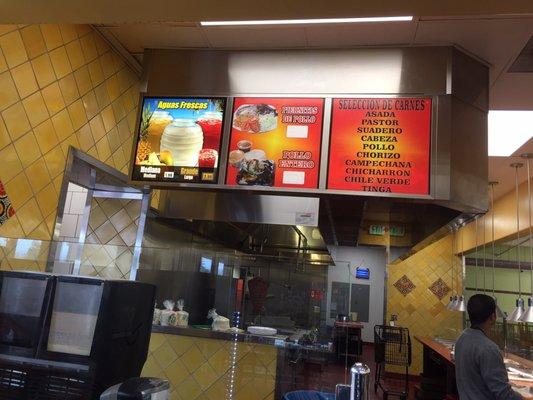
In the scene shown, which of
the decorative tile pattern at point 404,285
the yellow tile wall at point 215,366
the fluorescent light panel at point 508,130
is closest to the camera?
the yellow tile wall at point 215,366

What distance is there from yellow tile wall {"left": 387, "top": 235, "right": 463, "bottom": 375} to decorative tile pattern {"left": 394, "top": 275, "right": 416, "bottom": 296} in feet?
0.19

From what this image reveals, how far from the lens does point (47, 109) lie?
2.51 meters

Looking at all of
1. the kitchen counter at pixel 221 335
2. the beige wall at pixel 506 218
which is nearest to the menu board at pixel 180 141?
the kitchen counter at pixel 221 335

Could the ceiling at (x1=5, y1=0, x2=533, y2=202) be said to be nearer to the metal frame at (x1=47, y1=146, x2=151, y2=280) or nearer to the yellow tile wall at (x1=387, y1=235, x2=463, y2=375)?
the metal frame at (x1=47, y1=146, x2=151, y2=280)

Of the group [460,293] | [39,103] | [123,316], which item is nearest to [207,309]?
[123,316]

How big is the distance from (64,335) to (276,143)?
155cm

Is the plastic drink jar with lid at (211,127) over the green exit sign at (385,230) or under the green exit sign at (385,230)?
over

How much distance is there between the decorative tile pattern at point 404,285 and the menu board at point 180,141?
7.81 m

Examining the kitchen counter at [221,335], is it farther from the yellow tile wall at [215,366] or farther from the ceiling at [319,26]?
the ceiling at [319,26]

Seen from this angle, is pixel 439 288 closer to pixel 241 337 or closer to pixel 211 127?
pixel 241 337

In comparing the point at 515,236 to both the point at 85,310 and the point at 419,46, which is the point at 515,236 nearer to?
the point at 419,46

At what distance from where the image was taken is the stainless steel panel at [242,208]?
3492 millimetres

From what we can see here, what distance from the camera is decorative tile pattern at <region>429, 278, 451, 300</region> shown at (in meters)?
9.23

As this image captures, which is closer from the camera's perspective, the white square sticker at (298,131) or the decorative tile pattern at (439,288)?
the white square sticker at (298,131)
